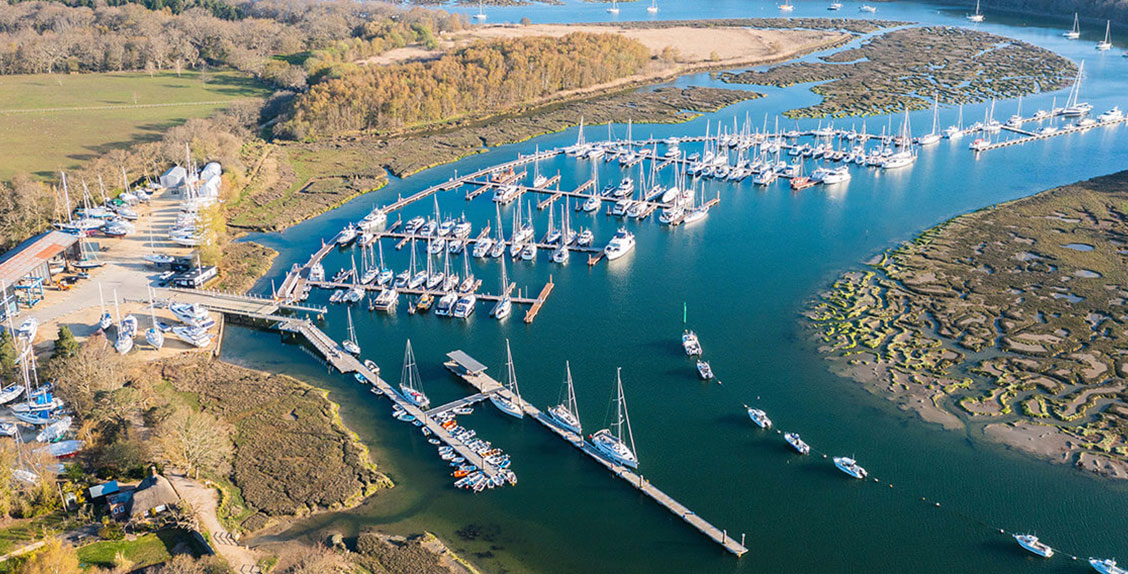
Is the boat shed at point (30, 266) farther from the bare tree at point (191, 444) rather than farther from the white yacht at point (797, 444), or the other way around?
the white yacht at point (797, 444)

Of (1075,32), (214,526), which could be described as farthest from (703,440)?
(1075,32)

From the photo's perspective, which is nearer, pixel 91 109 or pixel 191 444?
pixel 191 444

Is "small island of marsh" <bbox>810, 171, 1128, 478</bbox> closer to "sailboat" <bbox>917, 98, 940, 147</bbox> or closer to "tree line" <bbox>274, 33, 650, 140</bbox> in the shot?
"sailboat" <bbox>917, 98, 940, 147</bbox>

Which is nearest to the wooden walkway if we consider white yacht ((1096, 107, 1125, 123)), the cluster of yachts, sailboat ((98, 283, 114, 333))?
the cluster of yachts

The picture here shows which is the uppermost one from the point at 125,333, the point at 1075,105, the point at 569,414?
the point at 1075,105

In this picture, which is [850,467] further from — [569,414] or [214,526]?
[214,526]

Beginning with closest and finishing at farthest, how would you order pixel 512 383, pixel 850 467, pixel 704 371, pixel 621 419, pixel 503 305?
pixel 850 467
pixel 621 419
pixel 512 383
pixel 704 371
pixel 503 305

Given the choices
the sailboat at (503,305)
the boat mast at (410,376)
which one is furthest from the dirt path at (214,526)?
the sailboat at (503,305)
